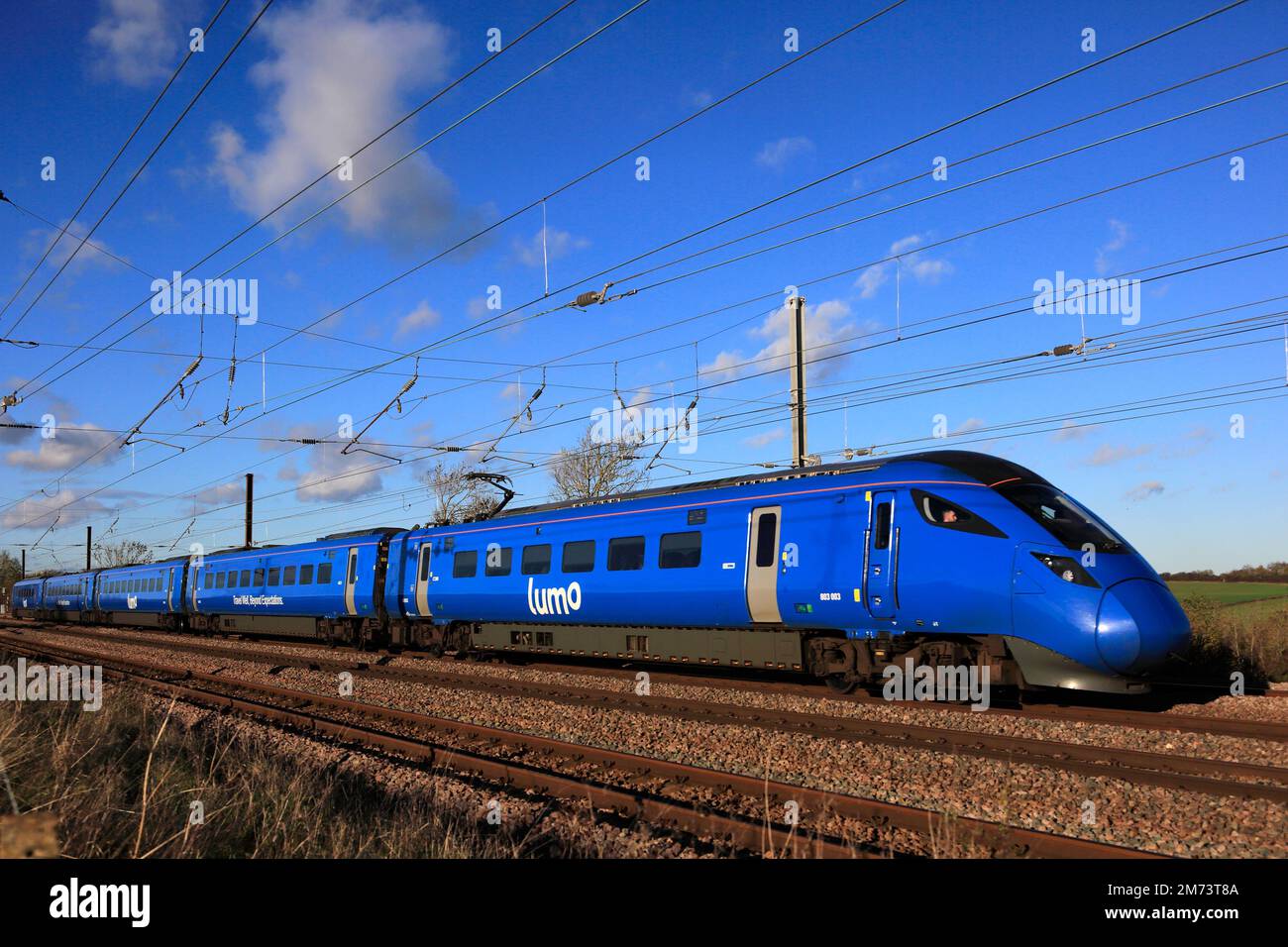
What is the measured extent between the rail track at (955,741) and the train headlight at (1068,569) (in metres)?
1.85

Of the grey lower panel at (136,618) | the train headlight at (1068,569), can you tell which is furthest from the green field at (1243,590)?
the grey lower panel at (136,618)

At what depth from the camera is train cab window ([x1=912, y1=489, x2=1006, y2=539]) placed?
1111 centimetres

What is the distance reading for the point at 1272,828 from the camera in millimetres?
6617

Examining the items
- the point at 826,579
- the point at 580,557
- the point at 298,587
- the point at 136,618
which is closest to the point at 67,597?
the point at 136,618

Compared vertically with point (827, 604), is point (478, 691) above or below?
below

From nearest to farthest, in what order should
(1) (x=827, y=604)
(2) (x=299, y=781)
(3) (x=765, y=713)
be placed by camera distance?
(2) (x=299, y=781)
(3) (x=765, y=713)
(1) (x=827, y=604)

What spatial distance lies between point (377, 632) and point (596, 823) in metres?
19.1

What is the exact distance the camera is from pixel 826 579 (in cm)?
1261

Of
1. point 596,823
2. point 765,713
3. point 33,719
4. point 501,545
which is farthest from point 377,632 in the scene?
point 596,823

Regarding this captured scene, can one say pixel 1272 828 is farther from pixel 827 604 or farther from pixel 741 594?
pixel 741 594

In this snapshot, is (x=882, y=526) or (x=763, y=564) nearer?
(x=882, y=526)

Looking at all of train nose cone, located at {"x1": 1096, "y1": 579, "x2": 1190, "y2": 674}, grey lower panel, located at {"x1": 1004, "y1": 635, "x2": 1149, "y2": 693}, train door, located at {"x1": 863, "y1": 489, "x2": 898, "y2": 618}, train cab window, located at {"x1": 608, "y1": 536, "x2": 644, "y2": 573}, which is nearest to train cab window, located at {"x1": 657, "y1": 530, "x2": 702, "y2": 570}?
train cab window, located at {"x1": 608, "y1": 536, "x2": 644, "y2": 573}

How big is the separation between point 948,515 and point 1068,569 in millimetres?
1639

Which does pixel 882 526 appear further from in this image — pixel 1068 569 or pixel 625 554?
pixel 625 554
